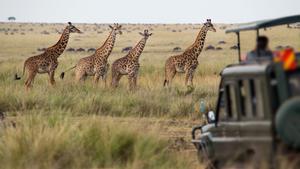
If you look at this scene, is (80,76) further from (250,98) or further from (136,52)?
(250,98)

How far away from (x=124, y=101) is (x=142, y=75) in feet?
32.6

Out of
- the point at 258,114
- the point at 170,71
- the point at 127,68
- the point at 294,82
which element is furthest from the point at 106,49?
the point at 294,82

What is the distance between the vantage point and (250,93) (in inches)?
370

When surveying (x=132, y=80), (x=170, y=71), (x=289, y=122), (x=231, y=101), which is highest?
(x=170, y=71)

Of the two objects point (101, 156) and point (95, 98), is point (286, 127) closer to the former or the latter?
point (101, 156)

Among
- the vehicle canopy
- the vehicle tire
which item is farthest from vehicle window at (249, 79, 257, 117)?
the vehicle canopy

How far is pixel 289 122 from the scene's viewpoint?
865 cm

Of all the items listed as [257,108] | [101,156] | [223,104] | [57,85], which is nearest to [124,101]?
[57,85]

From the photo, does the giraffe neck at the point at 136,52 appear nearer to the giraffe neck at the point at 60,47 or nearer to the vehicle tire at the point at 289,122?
the giraffe neck at the point at 60,47

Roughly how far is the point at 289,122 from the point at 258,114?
65 cm

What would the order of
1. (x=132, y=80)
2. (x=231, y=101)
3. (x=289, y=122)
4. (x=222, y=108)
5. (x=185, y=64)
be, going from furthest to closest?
(x=185, y=64), (x=132, y=80), (x=222, y=108), (x=231, y=101), (x=289, y=122)

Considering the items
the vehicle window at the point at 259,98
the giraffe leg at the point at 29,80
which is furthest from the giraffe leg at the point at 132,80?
the vehicle window at the point at 259,98

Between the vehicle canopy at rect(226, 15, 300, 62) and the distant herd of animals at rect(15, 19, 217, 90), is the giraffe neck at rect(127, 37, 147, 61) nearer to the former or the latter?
the distant herd of animals at rect(15, 19, 217, 90)

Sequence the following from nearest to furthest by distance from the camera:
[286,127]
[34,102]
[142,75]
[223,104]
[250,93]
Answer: [286,127] → [250,93] → [223,104] → [34,102] → [142,75]
